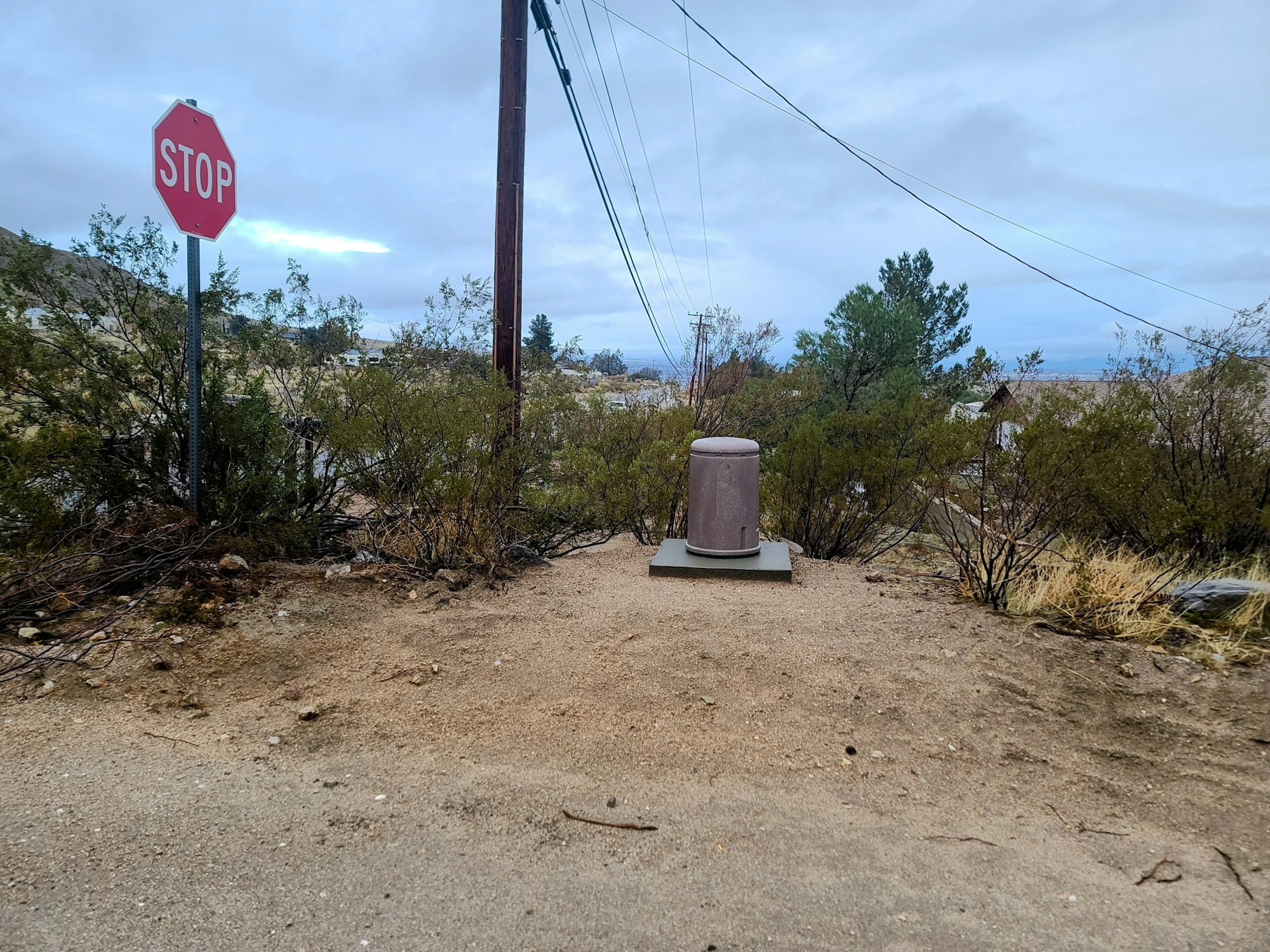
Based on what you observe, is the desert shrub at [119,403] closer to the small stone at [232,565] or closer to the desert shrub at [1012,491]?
the small stone at [232,565]

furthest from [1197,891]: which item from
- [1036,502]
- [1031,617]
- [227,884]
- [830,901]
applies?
[1036,502]

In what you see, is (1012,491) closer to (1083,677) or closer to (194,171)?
(1083,677)

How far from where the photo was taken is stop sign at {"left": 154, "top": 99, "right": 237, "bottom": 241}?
4664 millimetres

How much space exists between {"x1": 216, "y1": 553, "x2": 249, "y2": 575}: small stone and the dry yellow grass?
515cm

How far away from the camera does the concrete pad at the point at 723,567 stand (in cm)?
610

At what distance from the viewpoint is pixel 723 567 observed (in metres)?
6.22

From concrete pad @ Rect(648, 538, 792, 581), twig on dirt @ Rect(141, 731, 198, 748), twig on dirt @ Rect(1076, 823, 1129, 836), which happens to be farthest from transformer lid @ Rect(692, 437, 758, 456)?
twig on dirt @ Rect(141, 731, 198, 748)

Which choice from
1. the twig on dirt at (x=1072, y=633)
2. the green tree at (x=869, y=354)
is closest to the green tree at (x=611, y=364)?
the green tree at (x=869, y=354)

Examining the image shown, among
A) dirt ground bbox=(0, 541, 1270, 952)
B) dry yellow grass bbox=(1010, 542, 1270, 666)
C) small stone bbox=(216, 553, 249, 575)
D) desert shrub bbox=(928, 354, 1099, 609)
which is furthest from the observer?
desert shrub bbox=(928, 354, 1099, 609)

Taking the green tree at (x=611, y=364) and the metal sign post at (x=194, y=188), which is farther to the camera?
the green tree at (x=611, y=364)

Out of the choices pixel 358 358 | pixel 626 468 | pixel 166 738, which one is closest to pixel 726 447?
pixel 626 468

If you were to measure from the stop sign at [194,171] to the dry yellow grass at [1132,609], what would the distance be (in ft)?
19.5

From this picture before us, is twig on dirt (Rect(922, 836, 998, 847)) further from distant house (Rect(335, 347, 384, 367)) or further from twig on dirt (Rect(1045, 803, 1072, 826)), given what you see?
distant house (Rect(335, 347, 384, 367))

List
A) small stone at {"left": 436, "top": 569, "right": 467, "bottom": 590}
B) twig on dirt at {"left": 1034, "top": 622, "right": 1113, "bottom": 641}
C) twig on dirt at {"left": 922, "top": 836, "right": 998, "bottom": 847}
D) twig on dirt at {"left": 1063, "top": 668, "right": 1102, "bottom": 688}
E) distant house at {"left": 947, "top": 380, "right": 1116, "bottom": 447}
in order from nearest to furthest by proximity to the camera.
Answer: twig on dirt at {"left": 922, "top": 836, "right": 998, "bottom": 847} < twig on dirt at {"left": 1063, "top": 668, "right": 1102, "bottom": 688} < twig on dirt at {"left": 1034, "top": 622, "right": 1113, "bottom": 641} < small stone at {"left": 436, "top": 569, "right": 467, "bottom": 590} < distant house at {"left": 947, "top": 380, "right": 1116, "bottom": 447}
